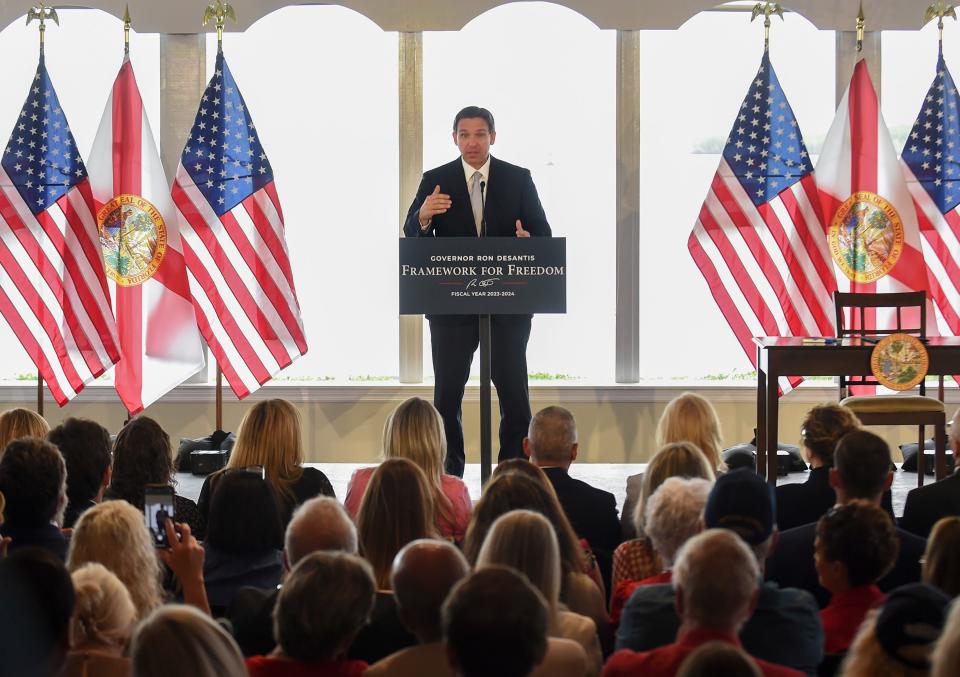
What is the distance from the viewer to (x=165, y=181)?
21.9 ft

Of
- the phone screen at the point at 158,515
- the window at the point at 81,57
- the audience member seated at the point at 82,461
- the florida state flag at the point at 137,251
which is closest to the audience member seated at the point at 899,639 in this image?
the phone screen at the point at 158,515

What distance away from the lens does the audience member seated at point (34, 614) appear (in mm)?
1923

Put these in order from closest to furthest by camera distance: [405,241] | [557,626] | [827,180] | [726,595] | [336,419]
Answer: [726,595] → [557,626] → [405,241] → [827,180] → [336,419]

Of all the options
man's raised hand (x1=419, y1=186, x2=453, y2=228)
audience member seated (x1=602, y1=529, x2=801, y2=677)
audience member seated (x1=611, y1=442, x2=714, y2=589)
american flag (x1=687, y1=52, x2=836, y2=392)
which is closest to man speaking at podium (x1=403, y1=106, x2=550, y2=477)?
man's raised hand (x1=419, y1=186, x2=453, y2=228)

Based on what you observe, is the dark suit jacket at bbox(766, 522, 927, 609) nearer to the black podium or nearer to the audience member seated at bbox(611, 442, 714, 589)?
the audience member seated at bbox(611, 442, 714, 589)

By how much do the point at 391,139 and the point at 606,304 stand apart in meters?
1.66

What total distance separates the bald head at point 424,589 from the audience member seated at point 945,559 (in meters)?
0.93

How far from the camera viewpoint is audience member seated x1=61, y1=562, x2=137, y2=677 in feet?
7.03

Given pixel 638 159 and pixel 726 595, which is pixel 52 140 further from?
pixel 726 595

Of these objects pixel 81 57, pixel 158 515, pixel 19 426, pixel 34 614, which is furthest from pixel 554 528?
pixel 81 57

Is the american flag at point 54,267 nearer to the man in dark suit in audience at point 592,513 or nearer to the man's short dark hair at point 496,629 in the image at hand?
the man in dark suit in audience at point 592,513

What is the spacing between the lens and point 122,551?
2.57 meters

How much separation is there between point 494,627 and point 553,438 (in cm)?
208

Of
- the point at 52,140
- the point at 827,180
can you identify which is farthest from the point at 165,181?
the point at 827,180
